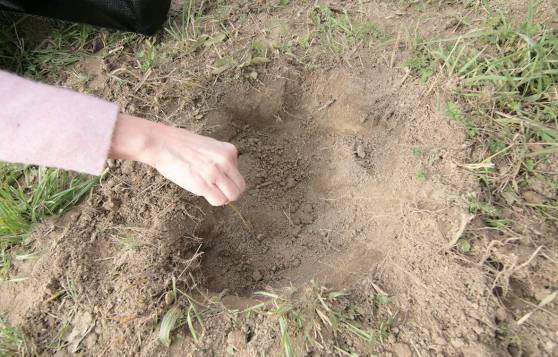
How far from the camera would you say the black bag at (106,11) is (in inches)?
76.3

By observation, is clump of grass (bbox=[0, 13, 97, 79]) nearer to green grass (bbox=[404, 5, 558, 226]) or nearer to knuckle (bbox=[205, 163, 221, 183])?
knuckle (bbox=[205, 163, 221, 183])

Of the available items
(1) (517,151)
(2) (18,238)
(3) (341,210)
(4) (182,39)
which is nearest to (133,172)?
(2) (18,238)

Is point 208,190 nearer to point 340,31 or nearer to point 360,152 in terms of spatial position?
point 360,152

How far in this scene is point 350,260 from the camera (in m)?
1.59

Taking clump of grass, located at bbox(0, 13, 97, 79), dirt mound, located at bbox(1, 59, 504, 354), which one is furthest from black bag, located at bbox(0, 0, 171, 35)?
dirt mound, located at bbox(1, 59, 504, 354)

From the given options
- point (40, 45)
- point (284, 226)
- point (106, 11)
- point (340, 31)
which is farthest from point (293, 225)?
point (40, 45)

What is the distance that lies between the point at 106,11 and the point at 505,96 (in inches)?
71.5

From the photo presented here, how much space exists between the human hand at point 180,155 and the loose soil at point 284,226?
39cm

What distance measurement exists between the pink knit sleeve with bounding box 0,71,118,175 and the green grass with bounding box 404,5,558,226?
128 cm

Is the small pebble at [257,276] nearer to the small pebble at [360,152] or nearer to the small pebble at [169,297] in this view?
the small pebble at [169,297]

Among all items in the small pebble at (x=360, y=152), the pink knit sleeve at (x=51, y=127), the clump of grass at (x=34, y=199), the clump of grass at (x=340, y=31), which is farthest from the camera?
the clump of grass at (x=340, y=31)

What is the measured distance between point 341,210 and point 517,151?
2.31ft

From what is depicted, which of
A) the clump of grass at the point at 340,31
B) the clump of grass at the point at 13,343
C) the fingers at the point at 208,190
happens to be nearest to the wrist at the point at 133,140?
the fingers at the point at 208,190

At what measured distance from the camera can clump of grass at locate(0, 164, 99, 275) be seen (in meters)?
1.67
